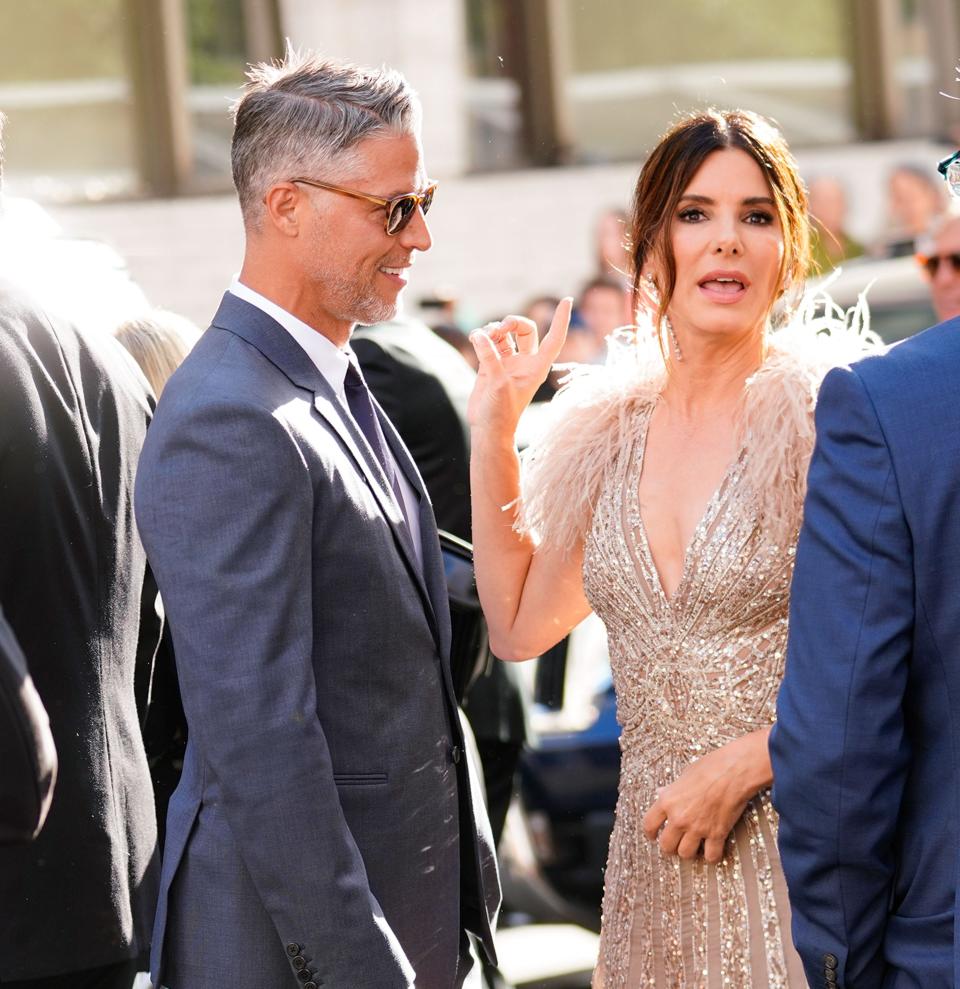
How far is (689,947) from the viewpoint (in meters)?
2.79

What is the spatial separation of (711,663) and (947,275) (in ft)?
6.26

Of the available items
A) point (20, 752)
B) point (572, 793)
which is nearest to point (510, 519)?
point (20, 752)

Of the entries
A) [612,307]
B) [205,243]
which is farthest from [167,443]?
[205,243]

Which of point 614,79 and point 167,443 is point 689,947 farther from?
point 614,79

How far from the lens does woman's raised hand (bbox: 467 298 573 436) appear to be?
297cm

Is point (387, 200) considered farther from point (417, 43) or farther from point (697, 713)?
point (417, 43)

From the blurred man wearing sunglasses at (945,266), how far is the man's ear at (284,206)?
2223mm

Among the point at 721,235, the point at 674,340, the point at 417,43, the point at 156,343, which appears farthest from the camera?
the point at 417,43

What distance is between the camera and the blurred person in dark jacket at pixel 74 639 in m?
2.50

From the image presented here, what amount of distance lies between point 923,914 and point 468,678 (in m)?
1.70

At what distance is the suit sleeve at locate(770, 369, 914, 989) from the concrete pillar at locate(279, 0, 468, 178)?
9210 millimetres

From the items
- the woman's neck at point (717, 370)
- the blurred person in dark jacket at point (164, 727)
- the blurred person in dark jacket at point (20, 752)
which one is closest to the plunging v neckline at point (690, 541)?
the woman's neck at point (717, 370)

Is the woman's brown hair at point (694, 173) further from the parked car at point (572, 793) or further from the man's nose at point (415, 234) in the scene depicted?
the parked car at point (572, 793)

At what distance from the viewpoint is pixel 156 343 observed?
384cm
